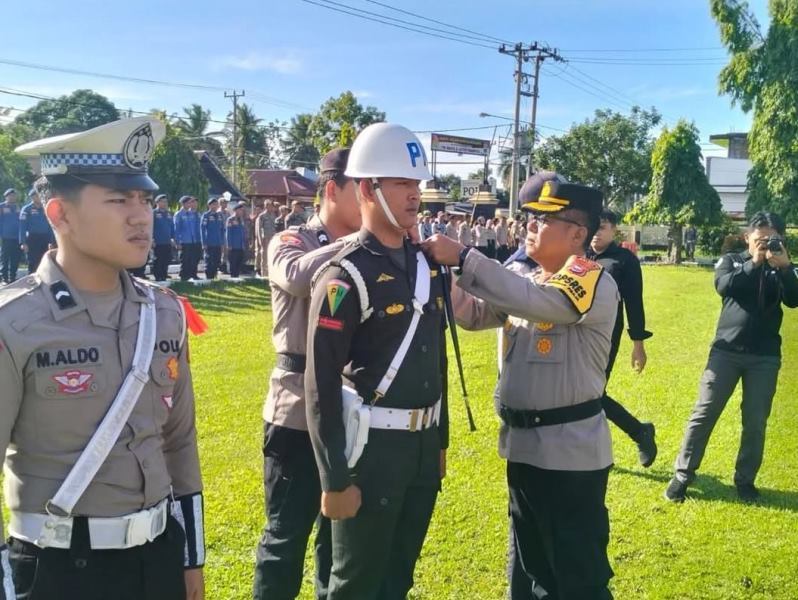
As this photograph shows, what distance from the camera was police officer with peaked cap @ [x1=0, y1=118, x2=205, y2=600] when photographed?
1.77 m

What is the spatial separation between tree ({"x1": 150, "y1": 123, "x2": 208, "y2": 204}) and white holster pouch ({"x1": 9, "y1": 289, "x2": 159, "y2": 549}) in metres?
30.6

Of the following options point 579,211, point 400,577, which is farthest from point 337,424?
point 579,211

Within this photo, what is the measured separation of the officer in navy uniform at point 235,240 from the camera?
17984 mm

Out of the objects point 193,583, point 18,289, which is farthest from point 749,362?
point 18,289

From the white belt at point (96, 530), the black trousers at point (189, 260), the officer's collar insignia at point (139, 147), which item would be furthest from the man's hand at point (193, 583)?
the black trousers at point (189, 260)

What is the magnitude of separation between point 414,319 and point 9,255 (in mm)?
15273

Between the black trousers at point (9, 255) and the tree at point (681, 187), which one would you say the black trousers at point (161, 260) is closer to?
the black trousers at point (9, 255)

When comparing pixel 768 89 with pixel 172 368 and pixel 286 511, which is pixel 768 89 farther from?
pixel 172 368

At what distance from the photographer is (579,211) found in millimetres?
2959

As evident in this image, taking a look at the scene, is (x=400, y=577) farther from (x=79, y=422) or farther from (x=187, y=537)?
(x=79, y=422)

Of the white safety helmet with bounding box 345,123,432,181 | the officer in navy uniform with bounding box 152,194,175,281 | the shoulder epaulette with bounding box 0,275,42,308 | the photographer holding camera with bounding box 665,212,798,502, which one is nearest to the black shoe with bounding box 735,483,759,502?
the photographer holding camera with bounding box 665,212,798,502

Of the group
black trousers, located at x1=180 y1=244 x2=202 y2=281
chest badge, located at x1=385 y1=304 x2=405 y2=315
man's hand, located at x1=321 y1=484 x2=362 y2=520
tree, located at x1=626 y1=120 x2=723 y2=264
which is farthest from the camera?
tree, located at x1=626 y1=120 x2=723 y2=264

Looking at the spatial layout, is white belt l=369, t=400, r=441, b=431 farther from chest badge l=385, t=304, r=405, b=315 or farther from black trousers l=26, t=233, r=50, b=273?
black trousers l=26, t=233, r=50, b=273

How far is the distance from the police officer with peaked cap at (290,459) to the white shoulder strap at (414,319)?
56cm
